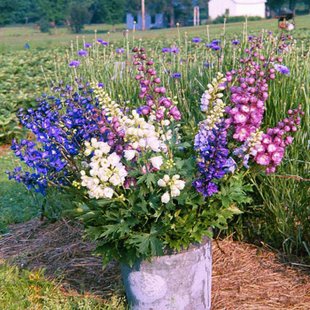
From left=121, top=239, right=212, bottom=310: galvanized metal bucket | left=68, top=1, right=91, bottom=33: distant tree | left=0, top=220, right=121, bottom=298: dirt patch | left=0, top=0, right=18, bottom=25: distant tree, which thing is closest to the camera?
left=121, top=239, right=212, bottom=310: galvanized metal bucket

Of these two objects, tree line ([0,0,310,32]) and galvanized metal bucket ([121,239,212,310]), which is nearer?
galvanized metal bucket ([121,239,212,310])

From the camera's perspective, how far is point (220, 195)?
10.5ft

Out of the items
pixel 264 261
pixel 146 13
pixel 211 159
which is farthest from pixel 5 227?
pixel 146 13

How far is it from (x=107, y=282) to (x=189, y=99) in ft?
4.68

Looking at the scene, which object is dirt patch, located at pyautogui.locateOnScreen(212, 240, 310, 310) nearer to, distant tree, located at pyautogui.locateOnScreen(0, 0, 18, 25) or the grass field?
the grass field

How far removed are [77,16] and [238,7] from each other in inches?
824

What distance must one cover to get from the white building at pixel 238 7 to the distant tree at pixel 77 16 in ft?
53.3

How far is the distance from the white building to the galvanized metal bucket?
78.4 meters

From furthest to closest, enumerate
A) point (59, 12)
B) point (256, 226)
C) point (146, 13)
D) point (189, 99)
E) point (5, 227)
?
point (59, 12), point (146, 13), point (5, 227), point (189, 99), point (256, 226)

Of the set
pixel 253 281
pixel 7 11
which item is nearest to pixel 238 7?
pixel 7 11

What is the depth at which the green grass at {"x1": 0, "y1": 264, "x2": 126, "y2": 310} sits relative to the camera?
3605mm

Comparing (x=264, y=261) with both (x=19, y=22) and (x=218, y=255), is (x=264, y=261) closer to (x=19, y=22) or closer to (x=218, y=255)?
(x=218, y=255)

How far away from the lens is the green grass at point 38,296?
3605mm

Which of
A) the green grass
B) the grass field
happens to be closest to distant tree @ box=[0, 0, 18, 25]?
the grass field
